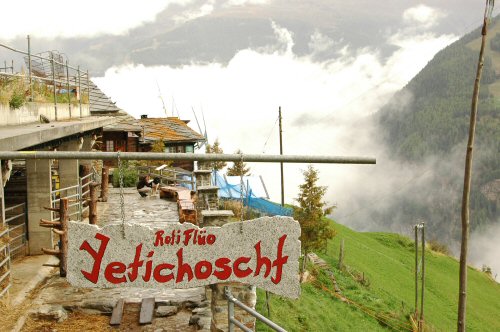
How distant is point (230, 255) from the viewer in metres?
5.83

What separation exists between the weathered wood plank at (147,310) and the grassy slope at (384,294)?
10.5 feet

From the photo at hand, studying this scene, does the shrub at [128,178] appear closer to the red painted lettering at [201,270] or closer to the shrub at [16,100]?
the shrub at [16,100]

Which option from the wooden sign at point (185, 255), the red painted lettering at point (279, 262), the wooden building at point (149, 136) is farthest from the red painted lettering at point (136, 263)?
the wooden building at point (149, 136)

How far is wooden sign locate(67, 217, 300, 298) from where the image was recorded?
564cm

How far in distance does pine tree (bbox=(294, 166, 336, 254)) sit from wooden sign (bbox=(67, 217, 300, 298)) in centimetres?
2211

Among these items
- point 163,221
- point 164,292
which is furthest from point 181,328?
point 163,221

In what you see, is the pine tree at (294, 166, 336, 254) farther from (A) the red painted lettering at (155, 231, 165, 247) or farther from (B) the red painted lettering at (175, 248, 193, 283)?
(A) the red painted lettering at (155, 231, 165, 247)

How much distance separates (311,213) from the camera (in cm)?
2814

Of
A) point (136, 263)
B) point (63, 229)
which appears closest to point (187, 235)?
point (136, 263)

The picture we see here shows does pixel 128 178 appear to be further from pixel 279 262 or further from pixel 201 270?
pixel 279 262

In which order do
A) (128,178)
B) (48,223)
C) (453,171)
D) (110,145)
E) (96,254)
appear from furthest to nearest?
(453,171)
(110,145)
(128,178)
(48,223)
(96,254)

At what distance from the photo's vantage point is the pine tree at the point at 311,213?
1104 inches

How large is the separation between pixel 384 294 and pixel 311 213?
8.65 m

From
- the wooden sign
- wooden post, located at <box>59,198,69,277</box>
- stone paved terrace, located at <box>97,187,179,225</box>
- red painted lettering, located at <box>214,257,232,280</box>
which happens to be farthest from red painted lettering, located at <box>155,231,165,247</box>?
stone paved terrace, located at <box>97,187,179,225</box>
